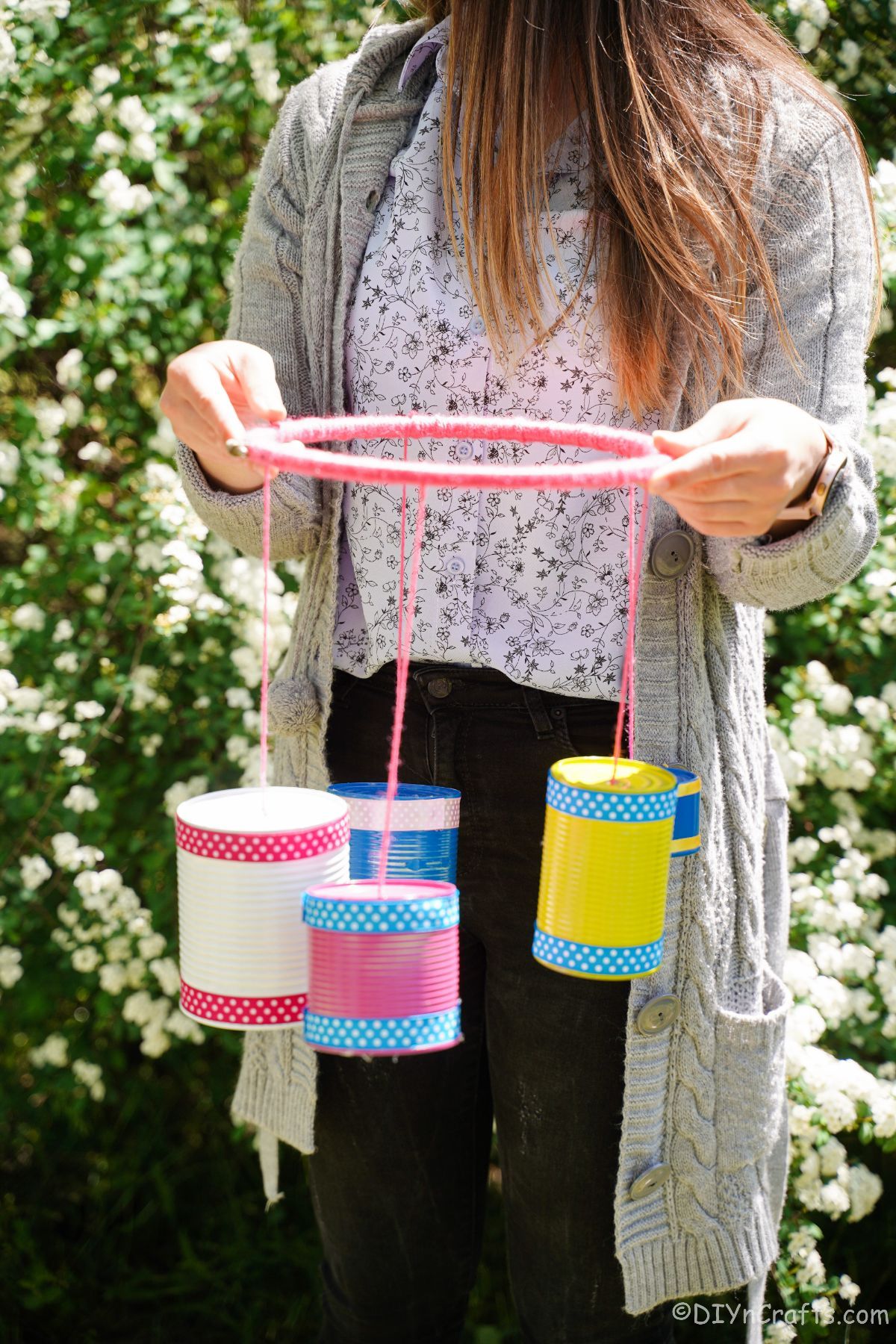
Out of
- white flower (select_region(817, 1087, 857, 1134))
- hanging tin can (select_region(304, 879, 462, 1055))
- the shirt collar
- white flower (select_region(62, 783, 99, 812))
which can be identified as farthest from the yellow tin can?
white flower (select_region(62, 783, 99, 812))

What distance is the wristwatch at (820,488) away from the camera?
108 cm

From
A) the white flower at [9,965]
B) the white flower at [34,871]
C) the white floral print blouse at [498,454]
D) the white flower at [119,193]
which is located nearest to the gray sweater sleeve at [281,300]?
the white floral print blouse at [498,454]

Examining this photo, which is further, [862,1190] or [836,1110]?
[862,1190]

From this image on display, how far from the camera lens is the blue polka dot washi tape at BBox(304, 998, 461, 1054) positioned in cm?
97

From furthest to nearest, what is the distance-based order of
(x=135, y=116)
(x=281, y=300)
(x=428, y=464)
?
(x=135, y=116)
(x=281, y=300)
(x=428, y=464)

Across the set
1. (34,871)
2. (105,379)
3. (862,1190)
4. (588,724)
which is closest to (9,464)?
(105,379)

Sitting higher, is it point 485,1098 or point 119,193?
point 119,193

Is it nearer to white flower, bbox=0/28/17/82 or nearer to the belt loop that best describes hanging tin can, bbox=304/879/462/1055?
the belt loop

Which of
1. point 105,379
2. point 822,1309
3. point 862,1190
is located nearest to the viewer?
point 822,1309

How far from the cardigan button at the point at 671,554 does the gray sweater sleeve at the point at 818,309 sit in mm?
29

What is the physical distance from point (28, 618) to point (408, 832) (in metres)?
1.44

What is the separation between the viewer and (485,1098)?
1.49 metres

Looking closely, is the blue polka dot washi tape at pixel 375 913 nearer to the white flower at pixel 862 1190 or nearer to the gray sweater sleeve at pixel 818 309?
the gray sweater sleeve at pixel 818 309

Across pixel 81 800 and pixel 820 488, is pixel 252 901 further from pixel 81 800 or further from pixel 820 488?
pixel 81 800
